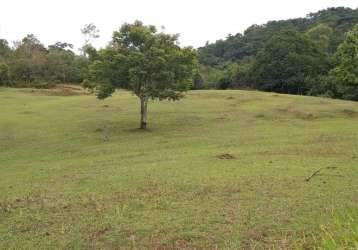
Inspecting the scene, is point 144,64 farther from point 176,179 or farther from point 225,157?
point 176,179

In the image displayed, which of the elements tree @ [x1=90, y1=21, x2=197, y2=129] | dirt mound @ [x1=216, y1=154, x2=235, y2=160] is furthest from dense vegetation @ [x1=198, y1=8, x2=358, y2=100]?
dirt mound @ [x1=216, y1=154, x2=235, y2=160]

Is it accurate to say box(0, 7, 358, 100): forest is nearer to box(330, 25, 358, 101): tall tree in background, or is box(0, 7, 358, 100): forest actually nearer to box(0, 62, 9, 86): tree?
box(0, 62, 9, 86): tree

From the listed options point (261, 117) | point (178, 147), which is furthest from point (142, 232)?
point (261, 117)

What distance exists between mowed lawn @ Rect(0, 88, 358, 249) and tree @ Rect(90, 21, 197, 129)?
278 centimetres

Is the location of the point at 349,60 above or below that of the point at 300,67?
above

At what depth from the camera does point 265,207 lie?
11836mm

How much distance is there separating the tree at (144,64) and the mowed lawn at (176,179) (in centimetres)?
278

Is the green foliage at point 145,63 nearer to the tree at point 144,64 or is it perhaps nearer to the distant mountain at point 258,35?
the tree at point 144,64

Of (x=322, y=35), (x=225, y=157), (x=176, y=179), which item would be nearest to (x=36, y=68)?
(x=322, y=35)

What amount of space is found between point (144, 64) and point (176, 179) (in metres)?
15.4

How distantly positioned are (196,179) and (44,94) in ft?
144

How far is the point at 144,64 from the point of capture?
30.2m

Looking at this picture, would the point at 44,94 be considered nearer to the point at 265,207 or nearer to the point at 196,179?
the point at 196,179

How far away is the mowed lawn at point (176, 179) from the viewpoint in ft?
33.5
